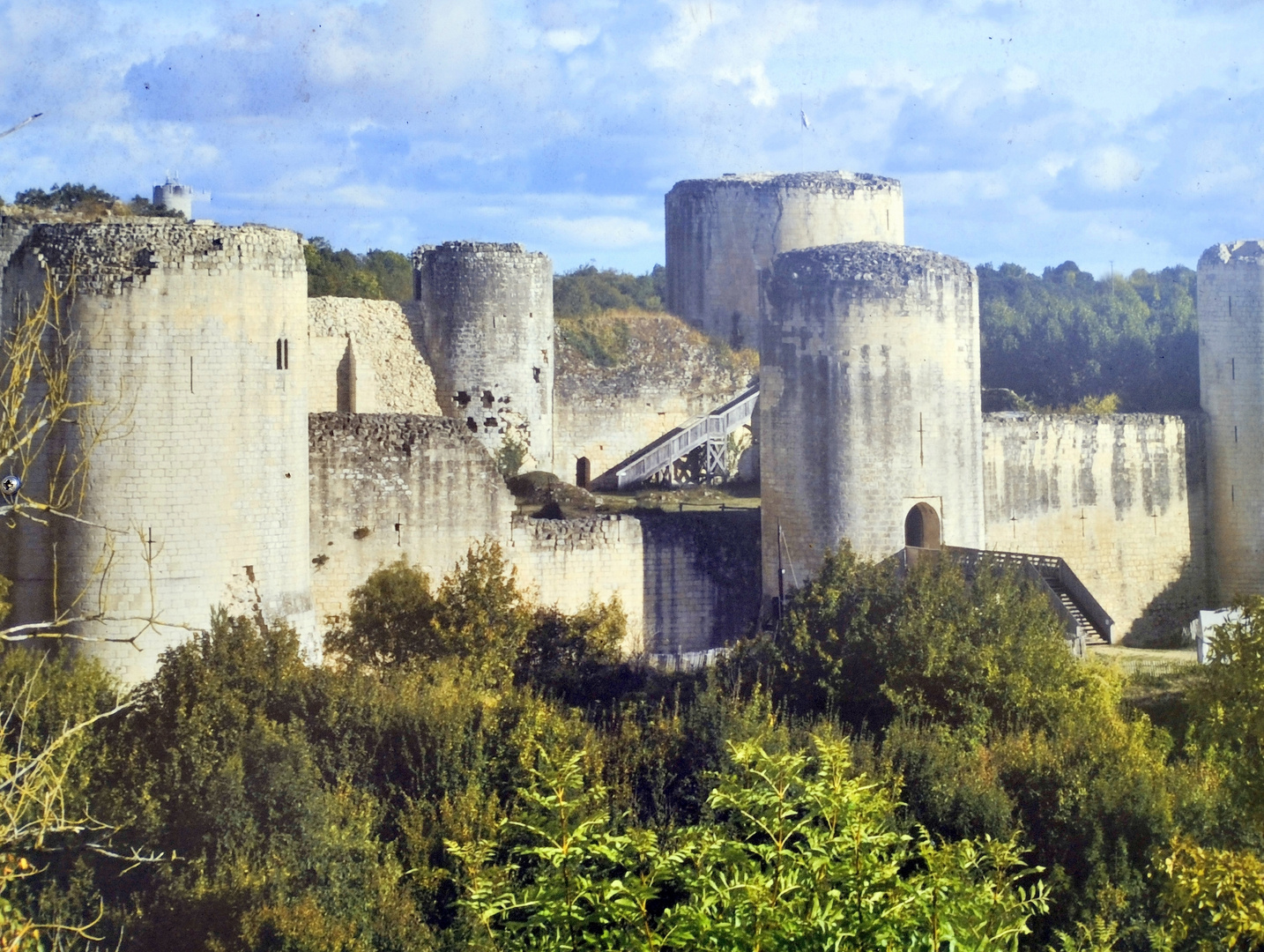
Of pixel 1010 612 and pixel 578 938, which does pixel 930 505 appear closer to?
pixel 1010 612

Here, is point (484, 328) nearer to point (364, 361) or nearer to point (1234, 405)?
point (364, 361)

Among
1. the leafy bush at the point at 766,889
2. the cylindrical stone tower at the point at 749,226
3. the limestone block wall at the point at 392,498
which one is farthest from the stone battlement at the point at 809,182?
the leafy bush at the point at 766,889

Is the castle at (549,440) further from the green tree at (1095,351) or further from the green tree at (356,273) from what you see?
the green tree at (1095,351)

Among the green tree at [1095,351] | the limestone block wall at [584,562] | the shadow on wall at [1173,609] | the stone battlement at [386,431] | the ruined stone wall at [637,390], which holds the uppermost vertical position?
the green tree at [1095,351]

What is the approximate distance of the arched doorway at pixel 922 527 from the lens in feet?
67.3

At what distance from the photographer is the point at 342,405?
24984 millimetres

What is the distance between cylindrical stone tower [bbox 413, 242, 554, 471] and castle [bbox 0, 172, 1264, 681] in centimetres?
4

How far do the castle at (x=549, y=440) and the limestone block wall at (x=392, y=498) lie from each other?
33mm

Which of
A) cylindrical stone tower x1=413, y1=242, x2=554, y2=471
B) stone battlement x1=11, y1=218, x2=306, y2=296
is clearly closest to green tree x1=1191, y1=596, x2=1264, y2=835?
stone battlement x1=11, y1=218, x2=306, y2=296

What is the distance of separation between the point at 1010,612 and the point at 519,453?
988 centimetres

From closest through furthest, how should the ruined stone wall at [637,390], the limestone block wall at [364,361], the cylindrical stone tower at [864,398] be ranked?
the cylindrical stone tower at [864,398]
the limestone block wall at [364,361]
the ruined stone wall at [637,390]

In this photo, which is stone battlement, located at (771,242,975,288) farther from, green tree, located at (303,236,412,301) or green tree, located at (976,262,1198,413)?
green tree, located at (976,262,1198,413)

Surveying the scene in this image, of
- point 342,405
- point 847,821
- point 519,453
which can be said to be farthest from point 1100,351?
point 847,821

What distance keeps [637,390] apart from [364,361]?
611 cm
